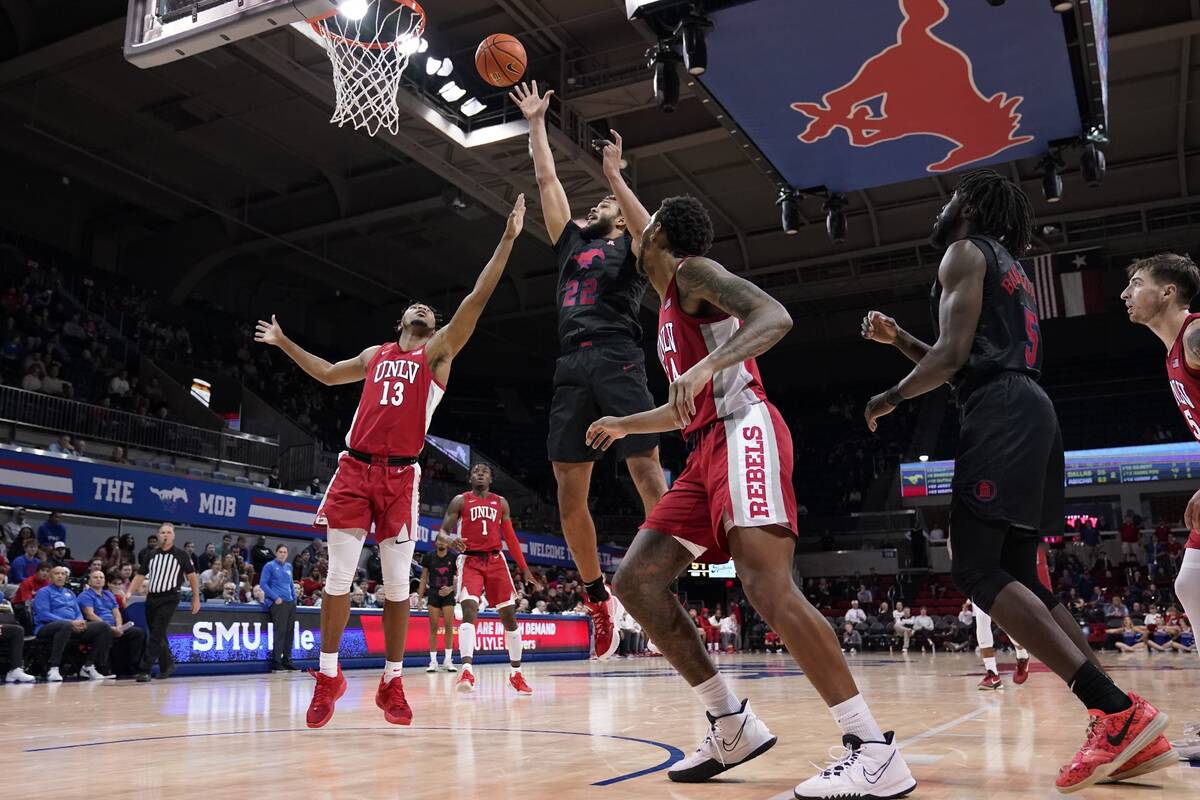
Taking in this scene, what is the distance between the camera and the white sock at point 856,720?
2.87 meters

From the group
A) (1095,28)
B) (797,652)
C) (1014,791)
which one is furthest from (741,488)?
(1095,28)

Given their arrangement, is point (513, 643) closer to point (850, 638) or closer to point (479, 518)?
point (479, 518)

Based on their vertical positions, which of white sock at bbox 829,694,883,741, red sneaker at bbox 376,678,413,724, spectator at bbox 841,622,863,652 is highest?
white sock at bbox 829,694,883,741

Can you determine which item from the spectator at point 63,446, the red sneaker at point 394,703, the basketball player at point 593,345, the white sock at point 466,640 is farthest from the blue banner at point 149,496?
the basketball player at point 593,345

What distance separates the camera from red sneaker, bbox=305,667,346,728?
485 centimetres

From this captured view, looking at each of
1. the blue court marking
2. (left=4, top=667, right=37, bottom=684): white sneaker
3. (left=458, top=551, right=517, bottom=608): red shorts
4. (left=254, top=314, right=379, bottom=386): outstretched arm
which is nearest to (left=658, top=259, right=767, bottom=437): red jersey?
the blue court marking

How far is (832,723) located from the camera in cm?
513

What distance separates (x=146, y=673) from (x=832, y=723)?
8.65 meters

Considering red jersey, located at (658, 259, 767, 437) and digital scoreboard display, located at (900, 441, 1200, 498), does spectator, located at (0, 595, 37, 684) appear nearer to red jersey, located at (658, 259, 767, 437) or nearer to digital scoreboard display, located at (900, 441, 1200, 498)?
red jersey, located at (658, 259, 767, 437)

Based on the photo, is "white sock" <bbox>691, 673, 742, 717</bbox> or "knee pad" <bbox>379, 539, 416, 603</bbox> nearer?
"white sock" <bbox>691, 673, 742, 717</bbox>

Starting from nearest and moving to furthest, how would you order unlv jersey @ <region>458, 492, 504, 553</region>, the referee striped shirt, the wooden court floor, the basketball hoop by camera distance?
the wooden court floor → the basketball hoop → unlv jersey @ <region>458, 492, 504, 553</region> → the referee striped shirt

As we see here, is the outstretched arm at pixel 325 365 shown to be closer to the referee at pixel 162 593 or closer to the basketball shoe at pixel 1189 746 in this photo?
the basketball shoe at pixel 1189 746

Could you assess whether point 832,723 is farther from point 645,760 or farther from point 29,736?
point 29,736

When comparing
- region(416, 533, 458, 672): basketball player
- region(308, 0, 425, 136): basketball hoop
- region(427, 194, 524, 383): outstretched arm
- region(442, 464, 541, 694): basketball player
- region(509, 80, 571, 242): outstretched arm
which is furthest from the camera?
region(416, 533, 458, 672): basketball player
